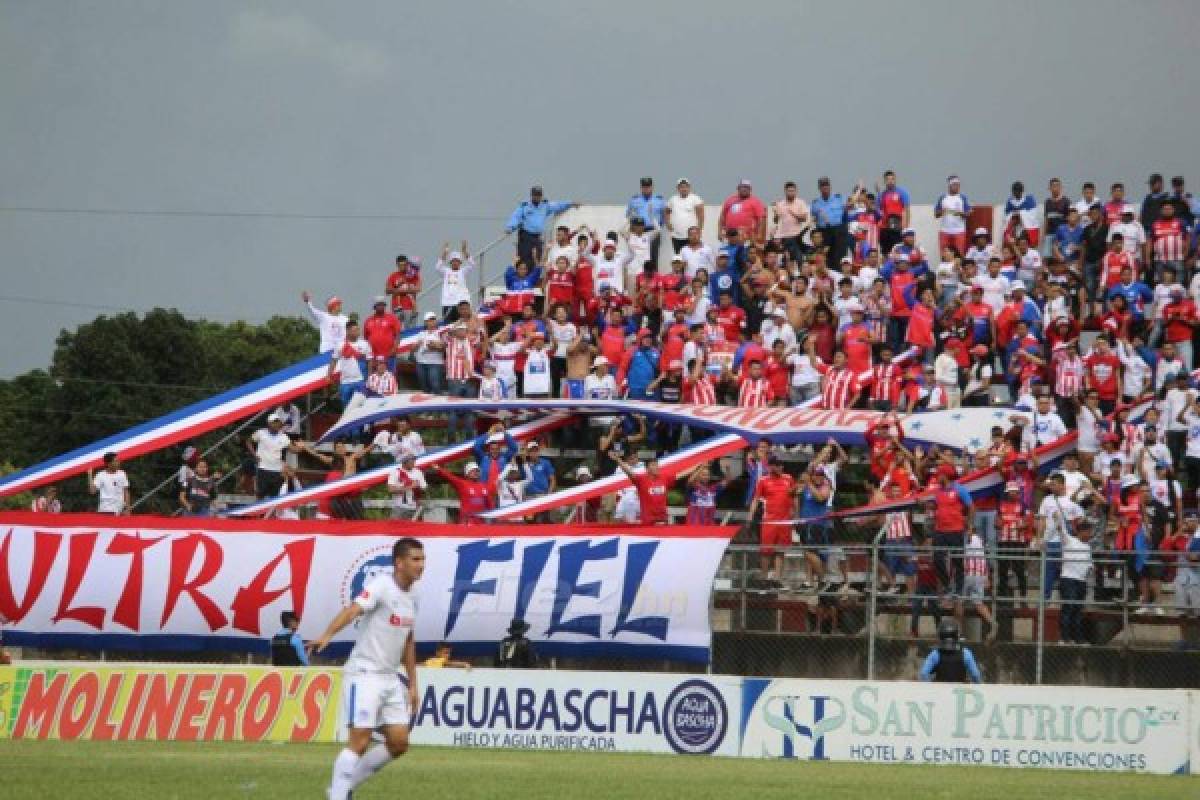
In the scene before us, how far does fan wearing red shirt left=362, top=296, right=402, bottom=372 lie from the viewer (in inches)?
1321

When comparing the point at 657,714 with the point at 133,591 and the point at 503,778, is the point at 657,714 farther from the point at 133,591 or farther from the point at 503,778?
the point at 133,591

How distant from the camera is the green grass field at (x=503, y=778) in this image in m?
15.4

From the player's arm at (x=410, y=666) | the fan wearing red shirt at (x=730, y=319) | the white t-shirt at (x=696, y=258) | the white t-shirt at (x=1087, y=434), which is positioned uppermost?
the white t-shirt at (x=696, y=258)

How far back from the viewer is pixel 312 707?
22766 millimetres

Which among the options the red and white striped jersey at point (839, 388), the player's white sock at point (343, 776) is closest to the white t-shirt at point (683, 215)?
the red and white striped jersey at point (839, 388)

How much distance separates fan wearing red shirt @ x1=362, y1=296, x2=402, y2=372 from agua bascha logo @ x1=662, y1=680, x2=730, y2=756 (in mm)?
12441

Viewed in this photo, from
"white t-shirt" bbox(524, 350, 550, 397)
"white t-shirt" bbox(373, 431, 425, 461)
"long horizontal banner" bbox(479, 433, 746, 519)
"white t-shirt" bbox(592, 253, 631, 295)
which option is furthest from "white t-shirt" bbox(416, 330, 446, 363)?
"long horizontal banner" bbox(479, 433, 746, 519)

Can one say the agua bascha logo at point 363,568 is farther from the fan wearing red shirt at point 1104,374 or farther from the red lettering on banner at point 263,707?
the fan wearing red shirt at point 1104,374

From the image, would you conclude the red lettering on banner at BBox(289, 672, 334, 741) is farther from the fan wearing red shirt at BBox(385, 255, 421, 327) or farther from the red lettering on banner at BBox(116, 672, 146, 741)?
the fan wearing red shirt at BBox(385, 255, 421, 327)

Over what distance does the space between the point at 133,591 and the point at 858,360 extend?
10.9m

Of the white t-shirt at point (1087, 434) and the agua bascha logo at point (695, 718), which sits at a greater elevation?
the white t-shirt at point (1087, 434)

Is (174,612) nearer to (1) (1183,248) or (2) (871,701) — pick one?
(2) (871,701)

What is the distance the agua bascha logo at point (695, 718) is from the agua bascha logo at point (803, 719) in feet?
1.89

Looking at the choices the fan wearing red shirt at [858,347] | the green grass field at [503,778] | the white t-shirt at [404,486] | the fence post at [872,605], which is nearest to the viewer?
the green grass field at [503,778]
